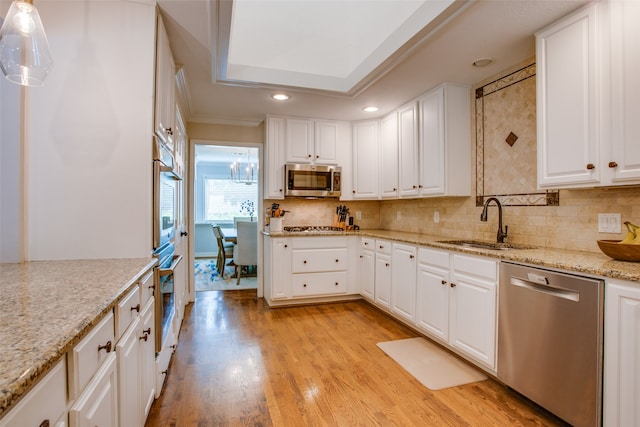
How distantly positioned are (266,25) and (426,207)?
2.49 metres

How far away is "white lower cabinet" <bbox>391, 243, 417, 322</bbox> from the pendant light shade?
2725mm

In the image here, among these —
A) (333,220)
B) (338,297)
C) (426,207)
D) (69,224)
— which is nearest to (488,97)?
(426,207)

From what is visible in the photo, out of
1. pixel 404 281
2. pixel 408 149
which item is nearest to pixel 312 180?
pixel 408 149

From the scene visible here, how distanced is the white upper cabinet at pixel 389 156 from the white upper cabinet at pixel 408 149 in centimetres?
9

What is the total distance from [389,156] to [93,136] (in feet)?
9.80

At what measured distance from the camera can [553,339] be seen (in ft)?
5.69

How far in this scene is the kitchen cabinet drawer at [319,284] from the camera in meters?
3.89

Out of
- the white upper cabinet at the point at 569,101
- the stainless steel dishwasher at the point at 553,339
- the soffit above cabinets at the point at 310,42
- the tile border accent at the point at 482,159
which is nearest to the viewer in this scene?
the stainless steel dishwasher at the point at 553,339

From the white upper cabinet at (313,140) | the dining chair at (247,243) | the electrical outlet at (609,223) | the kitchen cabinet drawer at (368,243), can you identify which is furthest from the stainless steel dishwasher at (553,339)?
the dining chair at (247,243)

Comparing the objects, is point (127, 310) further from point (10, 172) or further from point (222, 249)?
point (222, 249)

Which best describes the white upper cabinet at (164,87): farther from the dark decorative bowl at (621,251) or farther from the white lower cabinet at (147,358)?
the dark decorative bowl at (621,251)

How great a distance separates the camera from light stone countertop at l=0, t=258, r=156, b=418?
0.62 metres

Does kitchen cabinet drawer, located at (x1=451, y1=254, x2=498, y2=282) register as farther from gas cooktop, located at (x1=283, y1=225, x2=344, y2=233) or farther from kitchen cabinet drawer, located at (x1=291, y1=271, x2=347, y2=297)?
gas cooktop, located at (x1=283, y1=225, x2=344, y2=233)

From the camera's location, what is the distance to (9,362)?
0.62 meters
